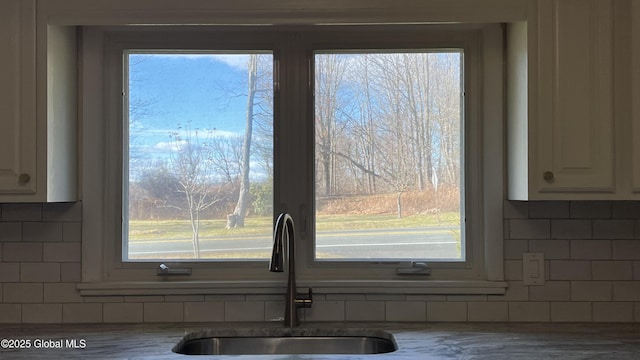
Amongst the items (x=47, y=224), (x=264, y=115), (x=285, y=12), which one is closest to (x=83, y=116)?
(x=47, y=224)

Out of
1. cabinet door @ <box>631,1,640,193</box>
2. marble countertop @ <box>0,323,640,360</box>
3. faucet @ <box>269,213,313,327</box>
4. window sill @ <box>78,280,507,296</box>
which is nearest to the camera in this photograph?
marble countertop @ <box>0,323,640,360</box>

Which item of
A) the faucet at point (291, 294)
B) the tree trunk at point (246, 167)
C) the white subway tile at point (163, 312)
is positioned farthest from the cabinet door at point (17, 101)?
the faucet at point (291, 294)

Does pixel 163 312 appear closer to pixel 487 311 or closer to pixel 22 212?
pixel 22 212

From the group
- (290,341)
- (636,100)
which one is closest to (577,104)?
(636,100)

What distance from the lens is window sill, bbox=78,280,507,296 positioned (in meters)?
2.21

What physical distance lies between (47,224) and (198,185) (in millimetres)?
592

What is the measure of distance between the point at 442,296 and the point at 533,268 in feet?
1.20

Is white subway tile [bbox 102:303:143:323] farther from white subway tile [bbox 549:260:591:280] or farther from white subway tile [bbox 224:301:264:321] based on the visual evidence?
white subway tile [bbox 549:260:591:280]

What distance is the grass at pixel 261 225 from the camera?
7.55 feet

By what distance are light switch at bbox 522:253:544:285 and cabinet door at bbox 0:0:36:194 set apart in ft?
5.93

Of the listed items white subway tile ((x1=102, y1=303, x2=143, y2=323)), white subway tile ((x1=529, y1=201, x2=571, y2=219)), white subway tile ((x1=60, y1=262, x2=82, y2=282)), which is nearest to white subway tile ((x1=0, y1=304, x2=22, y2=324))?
white subway tile ((x1=60, y1=262, x2=82, y2=282))

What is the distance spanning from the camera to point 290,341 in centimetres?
210

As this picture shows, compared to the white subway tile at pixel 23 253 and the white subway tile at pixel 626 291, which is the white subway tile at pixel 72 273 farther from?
the white subway tile at pixel 626 291

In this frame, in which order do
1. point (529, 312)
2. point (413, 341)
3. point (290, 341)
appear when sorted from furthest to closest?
point (529, 312), point (290, 341), point (413, 341)
